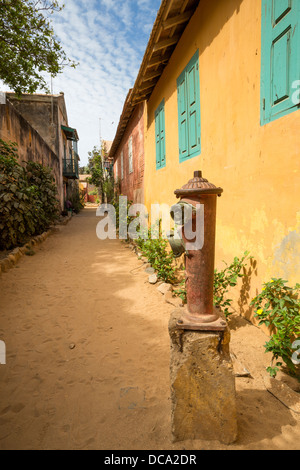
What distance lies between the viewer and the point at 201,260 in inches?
71.2

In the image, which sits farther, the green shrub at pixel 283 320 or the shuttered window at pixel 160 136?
the shuttered window at pixel 160 136

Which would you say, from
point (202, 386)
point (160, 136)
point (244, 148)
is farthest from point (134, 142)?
point (202, 386)

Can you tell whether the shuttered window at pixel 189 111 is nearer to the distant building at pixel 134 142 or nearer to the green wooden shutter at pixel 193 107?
the green wooden shutter at pixel 193 107

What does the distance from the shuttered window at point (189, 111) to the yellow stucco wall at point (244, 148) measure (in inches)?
6.5

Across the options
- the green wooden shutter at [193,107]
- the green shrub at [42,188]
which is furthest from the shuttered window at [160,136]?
the green shrub at [42,188]

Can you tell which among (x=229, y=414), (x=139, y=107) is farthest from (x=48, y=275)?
(x=139, y=107)

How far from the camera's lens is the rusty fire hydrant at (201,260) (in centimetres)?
174

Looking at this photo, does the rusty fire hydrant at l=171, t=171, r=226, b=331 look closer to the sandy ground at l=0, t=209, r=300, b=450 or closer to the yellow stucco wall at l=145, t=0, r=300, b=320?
the sandy ground at l=0, t=209, r=300, b=450

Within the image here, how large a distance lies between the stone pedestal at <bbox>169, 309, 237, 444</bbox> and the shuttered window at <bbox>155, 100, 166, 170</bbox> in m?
5.21

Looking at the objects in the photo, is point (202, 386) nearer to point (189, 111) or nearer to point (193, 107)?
point (193, 107)

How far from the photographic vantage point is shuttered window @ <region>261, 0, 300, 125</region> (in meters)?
2.20

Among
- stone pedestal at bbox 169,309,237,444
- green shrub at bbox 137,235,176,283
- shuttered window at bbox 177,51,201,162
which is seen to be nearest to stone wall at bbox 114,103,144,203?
green shrub at bbox 137,235,176,283

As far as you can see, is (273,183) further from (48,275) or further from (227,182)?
(48,275)

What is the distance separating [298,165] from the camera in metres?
2.20
